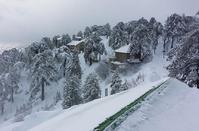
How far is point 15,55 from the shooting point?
277ft

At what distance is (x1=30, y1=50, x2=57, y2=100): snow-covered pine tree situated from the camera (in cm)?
5828

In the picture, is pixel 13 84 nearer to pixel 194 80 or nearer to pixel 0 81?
pixel 0 81

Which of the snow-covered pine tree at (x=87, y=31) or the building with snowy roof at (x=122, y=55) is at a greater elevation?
the snow-covered pine tree at (x=87, y=31)

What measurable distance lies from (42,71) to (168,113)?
51035 millimetres

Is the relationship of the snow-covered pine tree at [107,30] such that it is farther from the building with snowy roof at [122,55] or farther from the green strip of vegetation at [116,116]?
the green strip of vegetation at [116,116]

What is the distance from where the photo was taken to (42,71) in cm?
5828

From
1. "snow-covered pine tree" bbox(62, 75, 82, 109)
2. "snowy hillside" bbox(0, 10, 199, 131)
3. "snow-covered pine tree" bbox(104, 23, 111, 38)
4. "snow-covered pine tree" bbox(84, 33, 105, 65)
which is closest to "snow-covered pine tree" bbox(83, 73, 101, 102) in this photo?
"snowy hillside" bbox(0, 10, 199, 131)

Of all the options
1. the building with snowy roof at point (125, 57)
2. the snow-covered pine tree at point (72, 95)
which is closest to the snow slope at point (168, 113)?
the snow-covered pine tree at point (72, 95)

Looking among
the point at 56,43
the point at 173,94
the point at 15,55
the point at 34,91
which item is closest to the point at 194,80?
the point at 173,94

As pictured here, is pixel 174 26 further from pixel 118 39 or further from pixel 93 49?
pixel 93 49

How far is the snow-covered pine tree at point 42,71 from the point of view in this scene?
5828 centimetres

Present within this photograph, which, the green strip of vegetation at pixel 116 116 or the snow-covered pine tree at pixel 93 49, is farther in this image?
the snow-covered pine tree at pixel 93 49

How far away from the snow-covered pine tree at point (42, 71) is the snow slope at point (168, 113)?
4842 cm

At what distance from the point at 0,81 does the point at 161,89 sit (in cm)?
5571
